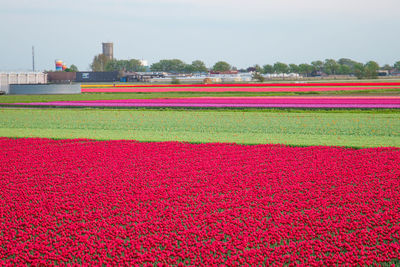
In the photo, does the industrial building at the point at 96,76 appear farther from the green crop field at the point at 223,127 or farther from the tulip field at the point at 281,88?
the green crop field at the point at 223,127

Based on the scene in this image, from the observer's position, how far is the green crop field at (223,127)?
65.0 feet

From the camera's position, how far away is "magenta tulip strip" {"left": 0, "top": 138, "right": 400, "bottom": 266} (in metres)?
8.02

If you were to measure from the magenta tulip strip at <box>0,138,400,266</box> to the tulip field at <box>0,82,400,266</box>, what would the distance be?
26 mm

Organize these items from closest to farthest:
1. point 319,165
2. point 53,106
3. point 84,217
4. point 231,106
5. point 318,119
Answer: point 84,217
point 319,165
point 318,119
point 231,106
point 53,106

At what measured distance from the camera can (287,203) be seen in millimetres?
10352

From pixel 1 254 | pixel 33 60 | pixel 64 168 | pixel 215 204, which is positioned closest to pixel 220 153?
pixel 64 168

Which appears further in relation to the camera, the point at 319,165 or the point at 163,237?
the point at 319,165

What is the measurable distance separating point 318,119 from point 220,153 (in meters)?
12.3

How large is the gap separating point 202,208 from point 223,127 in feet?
46.3

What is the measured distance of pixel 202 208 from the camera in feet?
33.2

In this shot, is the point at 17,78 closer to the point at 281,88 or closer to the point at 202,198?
the point at 281,88

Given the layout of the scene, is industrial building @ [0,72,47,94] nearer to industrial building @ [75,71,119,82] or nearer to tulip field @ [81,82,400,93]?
tulip field @ [81,82,400,93]

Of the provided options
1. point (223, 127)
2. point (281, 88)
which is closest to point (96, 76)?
point (281, 88)

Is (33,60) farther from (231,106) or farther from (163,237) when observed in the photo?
(163,237)
